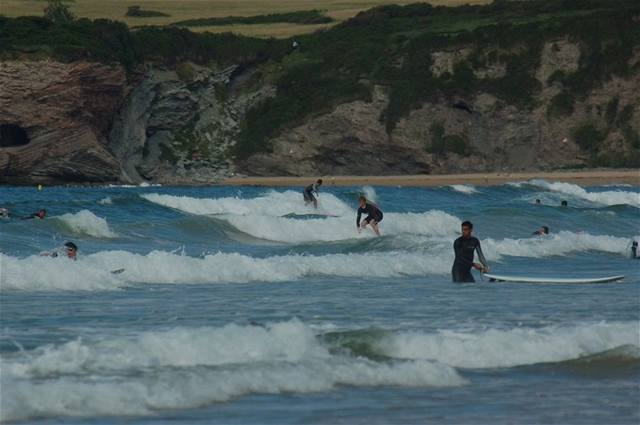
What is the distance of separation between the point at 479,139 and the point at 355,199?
111ft

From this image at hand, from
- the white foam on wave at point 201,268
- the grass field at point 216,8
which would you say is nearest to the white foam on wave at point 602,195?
the white foam on wave at point 201,268

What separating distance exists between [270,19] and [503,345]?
103 meters

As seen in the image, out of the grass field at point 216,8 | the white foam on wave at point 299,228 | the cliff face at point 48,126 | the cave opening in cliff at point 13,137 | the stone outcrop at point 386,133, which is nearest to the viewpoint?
the white foam on wave at point 299,228

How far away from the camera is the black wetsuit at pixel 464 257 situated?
20031 mm

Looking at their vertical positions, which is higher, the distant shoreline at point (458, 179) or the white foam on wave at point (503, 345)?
the white foam on wave at point (503, 345)

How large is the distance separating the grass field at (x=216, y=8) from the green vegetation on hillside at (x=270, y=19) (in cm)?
141

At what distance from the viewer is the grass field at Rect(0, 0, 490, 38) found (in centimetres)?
10719

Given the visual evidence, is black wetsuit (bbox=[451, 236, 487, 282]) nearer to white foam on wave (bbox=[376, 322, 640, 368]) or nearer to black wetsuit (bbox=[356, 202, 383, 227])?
white foam on wave (bbox=[376, 322, 640, 368])

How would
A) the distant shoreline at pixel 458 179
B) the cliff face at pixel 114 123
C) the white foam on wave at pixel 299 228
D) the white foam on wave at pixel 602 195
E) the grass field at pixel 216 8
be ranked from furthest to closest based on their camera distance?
1. the grass field at pixel 216 8
2. the distant shoreline at pixel 458 179
3. the cliff face at pixel 114 123
4. the white foam on wave at pixel 602 195
5. the white foam on wave at pixel 299 228

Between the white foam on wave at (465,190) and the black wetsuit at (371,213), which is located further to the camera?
the white foam on wave at (465,190)

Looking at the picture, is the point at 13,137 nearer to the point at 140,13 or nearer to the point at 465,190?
the point at 465,190

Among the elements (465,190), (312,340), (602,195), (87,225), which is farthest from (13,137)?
(312,340)

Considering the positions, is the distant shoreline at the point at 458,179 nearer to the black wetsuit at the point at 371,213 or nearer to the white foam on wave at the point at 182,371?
the black wetsuit at the point at 371,213

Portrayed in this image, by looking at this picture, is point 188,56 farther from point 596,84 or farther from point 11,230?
point 11,230
